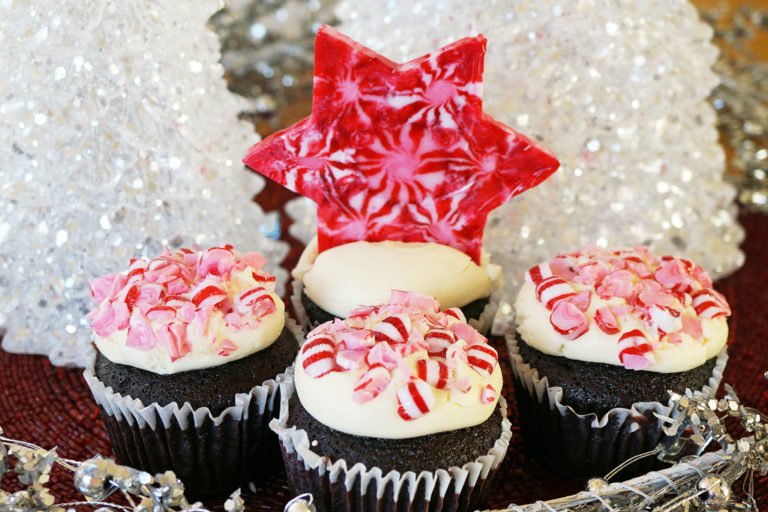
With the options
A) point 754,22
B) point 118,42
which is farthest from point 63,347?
point 754,22

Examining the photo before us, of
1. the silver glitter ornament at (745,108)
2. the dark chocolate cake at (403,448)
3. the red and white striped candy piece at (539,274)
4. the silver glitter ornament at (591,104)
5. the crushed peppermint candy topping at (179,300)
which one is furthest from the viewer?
the silver glitter ornament at (745,108)

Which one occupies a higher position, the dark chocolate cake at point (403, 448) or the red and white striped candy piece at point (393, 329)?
the red and white striped candy piece at point (393, 329)

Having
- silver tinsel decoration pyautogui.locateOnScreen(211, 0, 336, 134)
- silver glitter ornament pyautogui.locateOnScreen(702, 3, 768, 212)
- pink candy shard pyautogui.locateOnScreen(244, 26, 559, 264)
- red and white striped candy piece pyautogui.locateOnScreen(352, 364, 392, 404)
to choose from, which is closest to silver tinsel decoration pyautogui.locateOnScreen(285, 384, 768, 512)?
red and white striped candy piece pyautogui.locateOnScreen(352, 364, 392, 404)

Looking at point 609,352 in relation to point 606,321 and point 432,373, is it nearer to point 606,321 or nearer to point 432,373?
point 606,321

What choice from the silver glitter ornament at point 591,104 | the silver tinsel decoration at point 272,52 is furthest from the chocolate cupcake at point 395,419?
the silver tinsel decoration at point 272,52

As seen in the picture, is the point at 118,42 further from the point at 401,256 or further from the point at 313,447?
the point at 313,447

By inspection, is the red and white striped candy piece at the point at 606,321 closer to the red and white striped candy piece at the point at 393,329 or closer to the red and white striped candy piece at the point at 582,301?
the red and white striped candy piece at the point at 582,301
